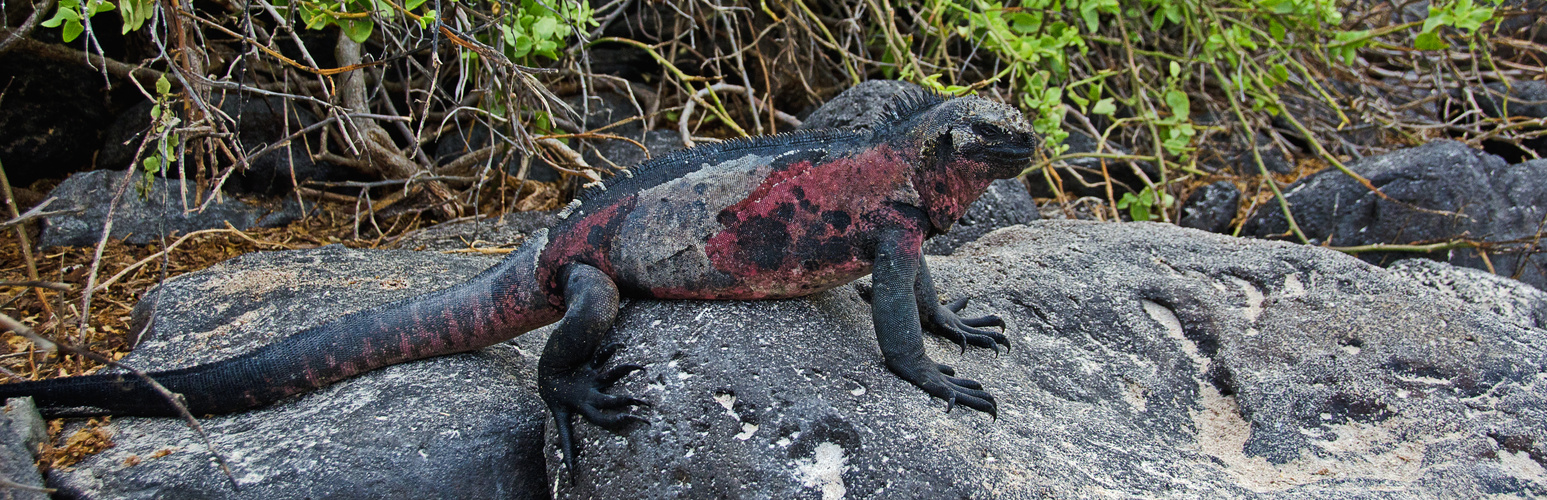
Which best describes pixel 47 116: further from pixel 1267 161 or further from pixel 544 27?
pixel 1267 161

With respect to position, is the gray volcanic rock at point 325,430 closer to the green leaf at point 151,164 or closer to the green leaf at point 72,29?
the green leaf at point 151,164

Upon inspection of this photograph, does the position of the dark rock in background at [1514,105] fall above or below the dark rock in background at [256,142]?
below

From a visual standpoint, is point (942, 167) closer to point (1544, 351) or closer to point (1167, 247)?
point (1167, 247)

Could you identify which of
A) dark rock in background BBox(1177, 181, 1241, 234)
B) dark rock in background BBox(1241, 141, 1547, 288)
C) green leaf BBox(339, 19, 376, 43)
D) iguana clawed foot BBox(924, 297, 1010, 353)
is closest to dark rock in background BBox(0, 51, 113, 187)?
green leaf BBox(339, 19, 376, 43)

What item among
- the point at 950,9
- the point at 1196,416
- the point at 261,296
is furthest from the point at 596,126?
the point at 1196,416

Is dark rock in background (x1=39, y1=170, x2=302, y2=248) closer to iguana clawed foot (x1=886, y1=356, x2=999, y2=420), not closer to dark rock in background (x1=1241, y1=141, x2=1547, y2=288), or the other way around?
iguana clawed foot (x1=886, y1=356, x2=999, y2=420)

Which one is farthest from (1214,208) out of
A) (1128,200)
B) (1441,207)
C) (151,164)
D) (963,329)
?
(151,164)

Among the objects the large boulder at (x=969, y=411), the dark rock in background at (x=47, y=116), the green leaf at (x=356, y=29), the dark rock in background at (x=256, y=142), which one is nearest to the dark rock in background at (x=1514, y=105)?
the large boulder at (x=969, y=411)
